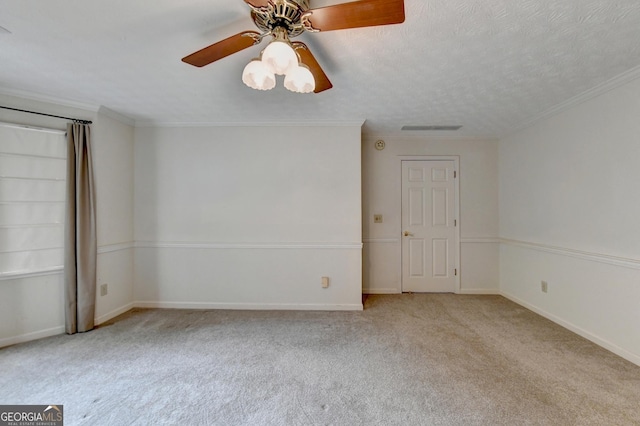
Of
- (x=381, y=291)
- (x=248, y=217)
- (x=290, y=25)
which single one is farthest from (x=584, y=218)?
(x=248, y=217)

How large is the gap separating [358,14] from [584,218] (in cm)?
305

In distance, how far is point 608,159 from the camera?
93.8 inches

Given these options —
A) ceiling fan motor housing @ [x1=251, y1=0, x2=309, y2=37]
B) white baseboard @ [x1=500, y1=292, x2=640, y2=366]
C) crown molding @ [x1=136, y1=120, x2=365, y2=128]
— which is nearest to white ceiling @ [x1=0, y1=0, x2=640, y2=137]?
ceiling fan motor housing @ [x1=251, y1=0, x2=309, y2=37]

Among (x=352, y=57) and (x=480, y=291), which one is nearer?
(x=352, y=57)

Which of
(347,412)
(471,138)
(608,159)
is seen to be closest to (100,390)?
(347,412)

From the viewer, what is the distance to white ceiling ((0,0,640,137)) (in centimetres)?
149

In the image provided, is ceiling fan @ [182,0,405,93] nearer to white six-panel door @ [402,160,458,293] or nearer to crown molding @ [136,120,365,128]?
crown molding @ [136,120,365,128]

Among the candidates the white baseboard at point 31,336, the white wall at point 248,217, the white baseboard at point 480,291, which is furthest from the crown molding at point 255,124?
the white baseboard at point 480,291

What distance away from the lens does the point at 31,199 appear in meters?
2.58

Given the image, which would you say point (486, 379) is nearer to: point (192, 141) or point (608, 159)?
point (608, 159)

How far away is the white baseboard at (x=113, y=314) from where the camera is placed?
2.91 metres

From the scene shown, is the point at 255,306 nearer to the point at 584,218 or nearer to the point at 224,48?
the point at 224,48

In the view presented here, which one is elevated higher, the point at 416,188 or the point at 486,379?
the point at 416,188

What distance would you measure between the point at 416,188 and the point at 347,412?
314 centimetres
